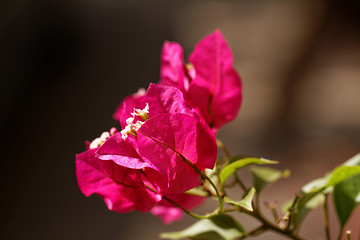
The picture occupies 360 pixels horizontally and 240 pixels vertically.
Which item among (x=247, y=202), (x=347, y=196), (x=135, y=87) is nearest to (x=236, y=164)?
(x=247, y=202)

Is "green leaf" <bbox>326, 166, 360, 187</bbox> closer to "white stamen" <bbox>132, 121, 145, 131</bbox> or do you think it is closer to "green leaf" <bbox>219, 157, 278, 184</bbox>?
"green leaf" <bbox>219, 157, 278, 184</bbox>

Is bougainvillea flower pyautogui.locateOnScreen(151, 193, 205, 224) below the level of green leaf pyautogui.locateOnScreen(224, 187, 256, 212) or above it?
below

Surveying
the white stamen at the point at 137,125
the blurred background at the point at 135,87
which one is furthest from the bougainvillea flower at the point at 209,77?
the blurred background at the point at 135,87

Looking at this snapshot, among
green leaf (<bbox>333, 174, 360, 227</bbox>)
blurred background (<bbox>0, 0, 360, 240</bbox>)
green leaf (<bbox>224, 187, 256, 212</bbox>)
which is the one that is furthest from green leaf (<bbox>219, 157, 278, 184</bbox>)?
blurred background (<bbox>0, 0, 360, 240</bbox>)

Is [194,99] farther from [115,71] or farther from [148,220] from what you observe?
[115,71]

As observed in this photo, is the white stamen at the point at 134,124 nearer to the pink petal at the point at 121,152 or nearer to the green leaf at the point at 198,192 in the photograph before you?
the pink petal at the point at 121,152
